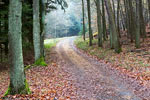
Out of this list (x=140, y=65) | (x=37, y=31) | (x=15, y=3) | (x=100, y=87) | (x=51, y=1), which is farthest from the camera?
(x=51, y=1)

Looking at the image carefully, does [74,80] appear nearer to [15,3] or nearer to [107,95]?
[107,95]

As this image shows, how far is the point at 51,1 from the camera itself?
17953 mm

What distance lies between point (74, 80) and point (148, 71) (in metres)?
4.27

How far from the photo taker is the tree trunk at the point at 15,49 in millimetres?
5789

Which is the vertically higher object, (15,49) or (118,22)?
(118,22)

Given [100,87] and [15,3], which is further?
[100,87]

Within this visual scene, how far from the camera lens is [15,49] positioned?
5.84 m

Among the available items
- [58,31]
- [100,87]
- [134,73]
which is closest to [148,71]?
[134,73]

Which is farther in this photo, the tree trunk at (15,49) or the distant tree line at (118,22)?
the distant tree line at (118,22)

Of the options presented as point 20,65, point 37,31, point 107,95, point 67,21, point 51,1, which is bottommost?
point 107,95

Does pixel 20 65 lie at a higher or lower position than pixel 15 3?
lower

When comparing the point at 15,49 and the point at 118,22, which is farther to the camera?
the point at 118,22

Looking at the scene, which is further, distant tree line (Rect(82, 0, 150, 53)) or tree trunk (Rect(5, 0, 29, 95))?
distant tree line (Rect(82, 0, 150, 53))

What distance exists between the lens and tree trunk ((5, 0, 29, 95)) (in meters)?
5.79
